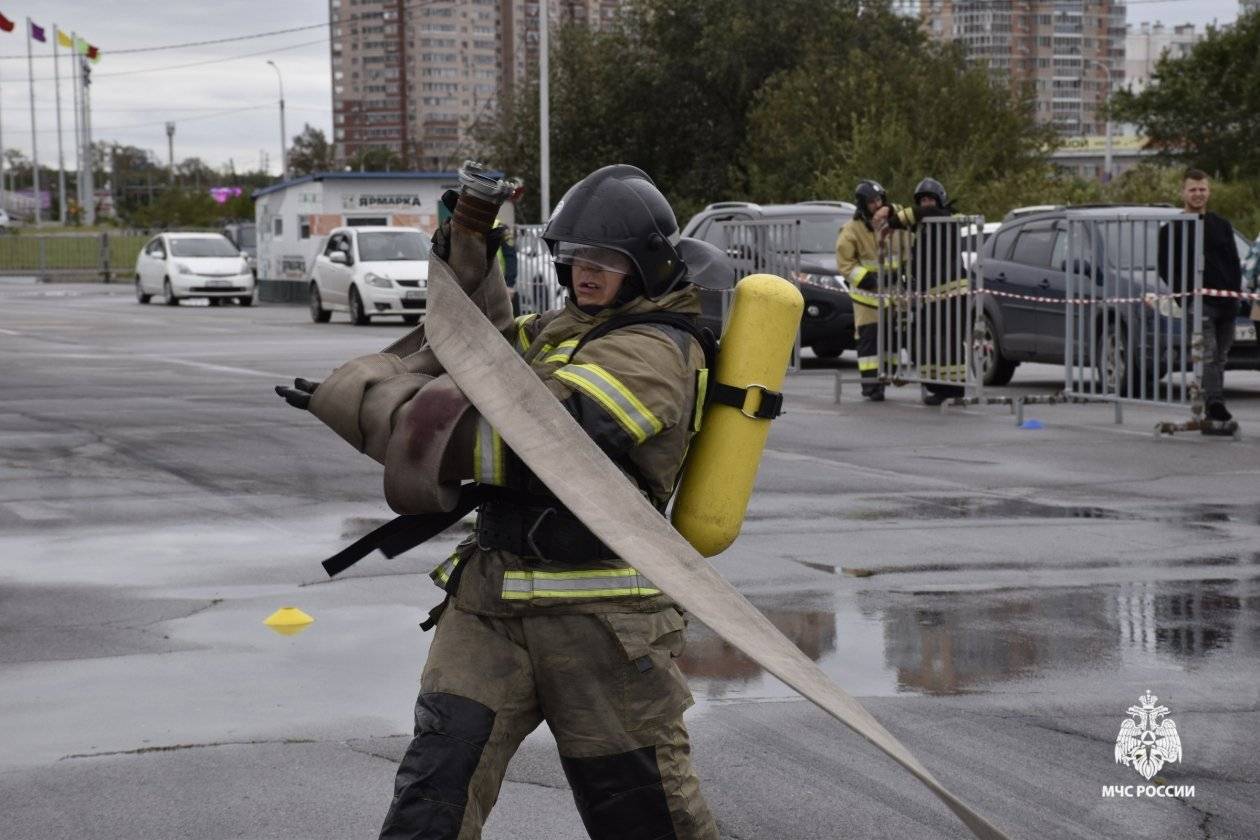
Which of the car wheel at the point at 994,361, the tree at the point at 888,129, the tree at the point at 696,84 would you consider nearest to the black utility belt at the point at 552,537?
the car wheel at the point at 994,361

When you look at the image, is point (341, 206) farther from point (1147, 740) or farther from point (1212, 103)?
point (1147, 740)

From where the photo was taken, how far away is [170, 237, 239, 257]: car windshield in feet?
131

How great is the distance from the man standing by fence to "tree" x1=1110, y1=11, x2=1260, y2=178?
38.5 meters

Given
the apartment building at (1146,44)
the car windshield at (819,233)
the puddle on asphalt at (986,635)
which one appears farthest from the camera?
the apartment building at (1146,44)

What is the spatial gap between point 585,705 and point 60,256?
6942cm

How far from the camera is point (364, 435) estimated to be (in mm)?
3299

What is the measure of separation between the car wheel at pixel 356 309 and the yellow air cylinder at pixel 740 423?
88.2ft

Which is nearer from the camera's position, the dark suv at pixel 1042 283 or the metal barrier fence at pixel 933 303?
the dark suv at pixel 1042 283

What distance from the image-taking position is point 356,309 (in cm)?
3030

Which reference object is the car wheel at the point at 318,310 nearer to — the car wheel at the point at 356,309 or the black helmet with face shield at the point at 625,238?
the car wheel at the point at 356,309

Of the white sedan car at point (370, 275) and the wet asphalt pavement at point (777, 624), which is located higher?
the white sedan car at point (370, 275)

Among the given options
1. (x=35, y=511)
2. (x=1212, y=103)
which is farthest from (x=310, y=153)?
(x=35, y=511)

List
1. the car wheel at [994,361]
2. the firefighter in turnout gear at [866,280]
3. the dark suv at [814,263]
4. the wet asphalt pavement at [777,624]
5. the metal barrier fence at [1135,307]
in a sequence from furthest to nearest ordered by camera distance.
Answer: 1. the dark suv at [814,263]
2. the car wheel at [994,361]
3. the firefighter in turnout gear at [866,280]
4. the metal barrier fence at [1135,307]
5. the wet asphalt pavement at [777,624]

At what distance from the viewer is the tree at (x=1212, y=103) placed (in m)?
50.5
